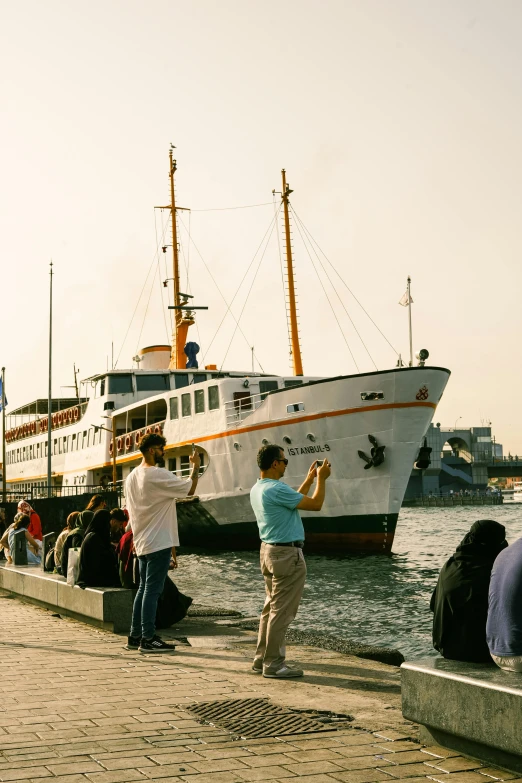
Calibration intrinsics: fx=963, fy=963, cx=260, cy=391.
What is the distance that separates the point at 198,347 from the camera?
42.3m

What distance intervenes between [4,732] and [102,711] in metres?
0.73

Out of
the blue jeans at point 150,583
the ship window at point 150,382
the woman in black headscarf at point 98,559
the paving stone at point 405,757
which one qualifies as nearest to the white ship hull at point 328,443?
the ship window at point 150,382

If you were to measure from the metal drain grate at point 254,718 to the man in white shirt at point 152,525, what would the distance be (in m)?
2.25

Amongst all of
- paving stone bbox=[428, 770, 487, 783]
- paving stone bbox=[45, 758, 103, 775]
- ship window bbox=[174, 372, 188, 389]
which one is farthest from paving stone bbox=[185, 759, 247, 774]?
ship window bbox=[174, 372, 188, 389]

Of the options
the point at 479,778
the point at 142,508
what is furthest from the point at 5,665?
the point at 479,778

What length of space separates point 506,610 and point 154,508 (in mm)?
4257

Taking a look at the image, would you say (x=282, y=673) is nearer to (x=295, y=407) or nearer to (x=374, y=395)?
(x=374, y=395)

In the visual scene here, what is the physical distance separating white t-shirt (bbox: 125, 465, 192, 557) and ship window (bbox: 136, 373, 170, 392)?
30.9 metres

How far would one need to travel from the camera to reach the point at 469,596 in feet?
17.0

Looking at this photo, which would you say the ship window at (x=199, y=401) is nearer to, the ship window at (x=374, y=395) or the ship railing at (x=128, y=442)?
the ship railing at (x=128, y=442)

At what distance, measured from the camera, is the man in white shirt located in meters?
8.34

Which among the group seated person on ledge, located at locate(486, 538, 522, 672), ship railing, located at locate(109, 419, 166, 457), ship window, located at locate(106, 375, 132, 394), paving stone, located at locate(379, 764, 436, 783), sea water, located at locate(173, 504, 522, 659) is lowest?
sea water, located at locate(173, 504, 522, 659)

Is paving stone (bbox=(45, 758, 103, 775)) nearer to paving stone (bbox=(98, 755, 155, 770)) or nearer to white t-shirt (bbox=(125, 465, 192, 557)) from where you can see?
paving stone (bbox=(98, 755, 155, 770))

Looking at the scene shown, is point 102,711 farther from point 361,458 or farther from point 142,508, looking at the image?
point 361,458
